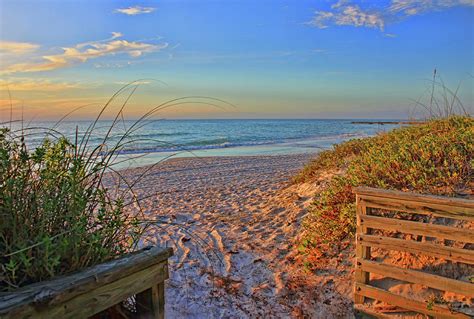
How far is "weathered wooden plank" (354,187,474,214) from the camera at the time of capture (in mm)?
3280

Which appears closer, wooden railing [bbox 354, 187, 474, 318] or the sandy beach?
wooden railing [bbox 354, 187, 474, 318]

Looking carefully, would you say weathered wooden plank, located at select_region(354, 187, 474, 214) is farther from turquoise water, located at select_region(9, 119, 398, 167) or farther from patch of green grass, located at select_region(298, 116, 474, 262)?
turquoise water, located at select_region(9, 119, 398, 167)

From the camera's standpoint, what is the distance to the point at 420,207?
11.6 feet

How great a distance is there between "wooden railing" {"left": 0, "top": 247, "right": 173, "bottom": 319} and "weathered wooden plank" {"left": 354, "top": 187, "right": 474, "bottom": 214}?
240 centimetres

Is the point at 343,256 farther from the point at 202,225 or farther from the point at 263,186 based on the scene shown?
the point at 263,186

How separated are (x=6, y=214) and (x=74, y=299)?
68 centimetres

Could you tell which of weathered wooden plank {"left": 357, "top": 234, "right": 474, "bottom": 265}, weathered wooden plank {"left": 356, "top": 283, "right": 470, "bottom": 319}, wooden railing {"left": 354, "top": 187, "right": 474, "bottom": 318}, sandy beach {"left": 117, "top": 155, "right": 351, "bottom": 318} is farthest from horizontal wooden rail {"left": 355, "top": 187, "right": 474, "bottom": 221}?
sandy beach {"left": 117, "top": 155, "right": 351, "bottom": 318}

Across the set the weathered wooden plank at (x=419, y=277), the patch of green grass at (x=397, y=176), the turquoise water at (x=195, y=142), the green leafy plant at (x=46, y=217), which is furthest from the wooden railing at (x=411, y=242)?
the green leafy plant at (x=46, y=217)

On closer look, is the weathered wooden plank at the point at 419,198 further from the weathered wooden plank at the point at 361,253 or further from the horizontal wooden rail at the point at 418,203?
the weathered wooden plank at the point at 361,253

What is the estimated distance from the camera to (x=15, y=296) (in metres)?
1.72

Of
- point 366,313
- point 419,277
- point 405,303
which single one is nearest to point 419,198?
point 419,277

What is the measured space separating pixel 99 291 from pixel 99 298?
0.13 ft

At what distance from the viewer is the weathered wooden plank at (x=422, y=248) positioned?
3270 millimetres

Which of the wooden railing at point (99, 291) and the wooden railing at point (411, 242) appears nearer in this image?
the wooden railing at point (99, 291)
